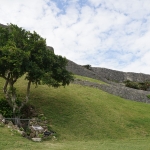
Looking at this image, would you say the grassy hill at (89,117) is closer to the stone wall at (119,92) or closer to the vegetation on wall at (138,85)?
the stone wall at (119,92)

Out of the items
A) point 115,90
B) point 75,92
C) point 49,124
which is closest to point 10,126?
point 49,124

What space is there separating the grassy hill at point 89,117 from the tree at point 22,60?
111 inches

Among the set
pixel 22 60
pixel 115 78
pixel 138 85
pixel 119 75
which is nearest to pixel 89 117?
pixel 22 60

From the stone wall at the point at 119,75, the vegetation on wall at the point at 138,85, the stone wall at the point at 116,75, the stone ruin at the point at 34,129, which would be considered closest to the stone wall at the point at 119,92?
the vegetation on wall at the point at 138,85

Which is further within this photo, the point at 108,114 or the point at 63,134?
the point at 108,114

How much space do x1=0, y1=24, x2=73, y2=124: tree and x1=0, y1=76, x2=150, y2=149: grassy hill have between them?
111 inches

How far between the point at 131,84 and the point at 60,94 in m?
21.7

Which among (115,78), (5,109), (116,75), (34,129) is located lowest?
(34,129)

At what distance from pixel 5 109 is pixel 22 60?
3592mm

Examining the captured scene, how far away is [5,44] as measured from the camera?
1555 cm

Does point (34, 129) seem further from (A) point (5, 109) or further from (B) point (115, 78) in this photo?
(B) point (115, 78)

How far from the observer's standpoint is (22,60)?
14562mm

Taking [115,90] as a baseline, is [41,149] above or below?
below

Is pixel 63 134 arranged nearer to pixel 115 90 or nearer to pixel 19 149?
pixel 19 149
